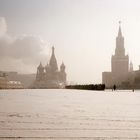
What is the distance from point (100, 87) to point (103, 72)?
106 metres

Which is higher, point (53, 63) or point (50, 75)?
point (53, 63)

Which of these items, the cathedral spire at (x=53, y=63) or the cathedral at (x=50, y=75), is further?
the cathedral spire at (x=53, y=63)

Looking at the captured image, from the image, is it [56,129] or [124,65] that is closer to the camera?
[56,129]

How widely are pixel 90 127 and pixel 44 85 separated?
14683 cm

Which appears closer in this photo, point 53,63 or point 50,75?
point 50,75

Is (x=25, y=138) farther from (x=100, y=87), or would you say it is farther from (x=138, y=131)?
(x=100, y=87)

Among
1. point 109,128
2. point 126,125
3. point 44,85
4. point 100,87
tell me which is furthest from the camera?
point 44,85

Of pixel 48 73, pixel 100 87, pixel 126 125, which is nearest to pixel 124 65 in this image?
pixel 48 73

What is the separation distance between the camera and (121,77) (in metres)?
138

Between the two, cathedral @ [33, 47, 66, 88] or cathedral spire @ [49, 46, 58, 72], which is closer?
cathedral @ [33, 47, 66, 88]

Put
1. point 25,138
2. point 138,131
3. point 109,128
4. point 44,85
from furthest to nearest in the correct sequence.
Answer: point 44,85
point 109,128
point 138,131
point 25,138

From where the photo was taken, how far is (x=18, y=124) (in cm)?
759

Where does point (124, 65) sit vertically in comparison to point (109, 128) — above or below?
above

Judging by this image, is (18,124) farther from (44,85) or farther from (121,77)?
(44,85)
